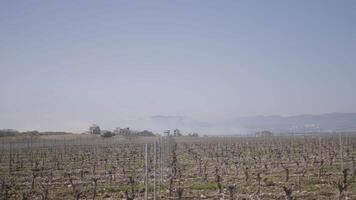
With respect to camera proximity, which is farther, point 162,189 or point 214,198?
point 162,189

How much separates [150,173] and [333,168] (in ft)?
34.5

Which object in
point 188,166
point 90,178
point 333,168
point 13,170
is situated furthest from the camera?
point 13,170

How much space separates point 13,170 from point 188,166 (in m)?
12.4

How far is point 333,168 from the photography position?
933 inches

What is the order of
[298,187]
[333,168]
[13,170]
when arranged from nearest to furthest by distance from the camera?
[298,187] < [333,168] < [13,170]

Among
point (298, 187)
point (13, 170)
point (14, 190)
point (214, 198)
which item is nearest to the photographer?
point (214, 198)

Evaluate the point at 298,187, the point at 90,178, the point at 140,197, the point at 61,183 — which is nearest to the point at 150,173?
the point at 90,178

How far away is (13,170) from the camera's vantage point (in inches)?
1131

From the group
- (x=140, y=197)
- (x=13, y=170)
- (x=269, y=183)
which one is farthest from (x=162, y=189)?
(x=13, y=170)

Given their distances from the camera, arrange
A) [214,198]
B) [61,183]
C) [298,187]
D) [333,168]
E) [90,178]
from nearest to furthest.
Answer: [214,198] < [298,187] < [61,183] < [90,178] < [333,168]

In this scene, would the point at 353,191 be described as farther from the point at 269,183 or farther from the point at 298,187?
the point at 269,183

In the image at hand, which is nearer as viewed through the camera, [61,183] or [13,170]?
[61,183]

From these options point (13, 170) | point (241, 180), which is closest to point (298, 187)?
point (241, 180)

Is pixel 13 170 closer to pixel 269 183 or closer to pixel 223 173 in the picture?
pixel 223 173
